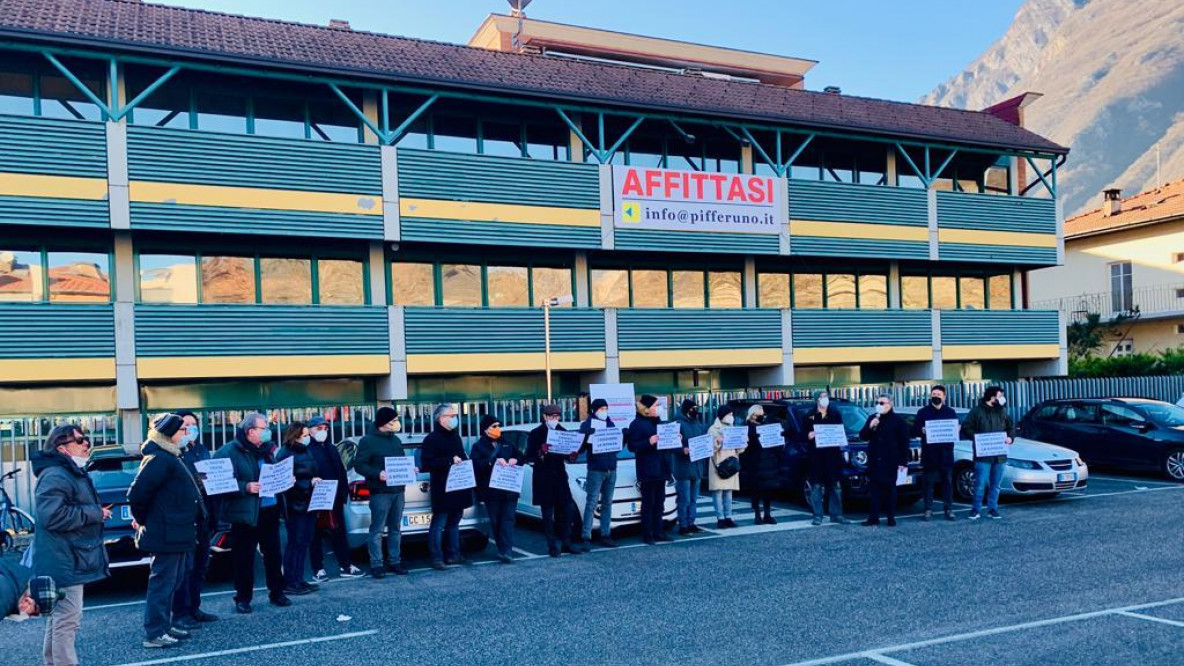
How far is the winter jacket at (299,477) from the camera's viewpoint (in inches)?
370

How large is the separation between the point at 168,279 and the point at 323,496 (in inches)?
441

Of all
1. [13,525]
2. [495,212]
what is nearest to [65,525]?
[13,525]

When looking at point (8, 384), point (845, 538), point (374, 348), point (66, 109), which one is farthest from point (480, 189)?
point (845, 538)

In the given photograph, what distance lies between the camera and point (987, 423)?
13352 mm

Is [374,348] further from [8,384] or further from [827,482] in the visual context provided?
[827,482]

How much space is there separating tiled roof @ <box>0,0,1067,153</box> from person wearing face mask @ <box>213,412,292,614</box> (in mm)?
11203

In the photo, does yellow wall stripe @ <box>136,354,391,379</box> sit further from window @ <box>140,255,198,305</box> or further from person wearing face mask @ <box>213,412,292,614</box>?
person wearing face mask @ <box>213,412,292,614</box>

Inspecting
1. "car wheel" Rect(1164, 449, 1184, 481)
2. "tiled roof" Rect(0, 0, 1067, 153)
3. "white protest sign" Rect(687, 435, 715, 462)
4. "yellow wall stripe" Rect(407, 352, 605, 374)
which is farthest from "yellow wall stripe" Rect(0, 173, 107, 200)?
"car wheel" Rect(1164, 449, 1184, 481)

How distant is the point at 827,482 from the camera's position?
13.0 m

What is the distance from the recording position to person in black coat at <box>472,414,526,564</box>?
10.9 m

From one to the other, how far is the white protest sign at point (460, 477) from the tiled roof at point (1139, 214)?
33.7m

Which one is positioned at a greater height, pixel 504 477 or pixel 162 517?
pixel 162 517

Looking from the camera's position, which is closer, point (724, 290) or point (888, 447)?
point (888, 447)

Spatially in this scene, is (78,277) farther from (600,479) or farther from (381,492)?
(600,479)
